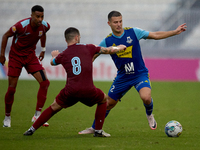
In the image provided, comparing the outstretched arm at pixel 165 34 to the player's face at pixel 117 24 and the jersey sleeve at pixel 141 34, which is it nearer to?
the jersey sleeve at pixel 141 34

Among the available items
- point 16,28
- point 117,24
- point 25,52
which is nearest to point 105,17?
point 25,52

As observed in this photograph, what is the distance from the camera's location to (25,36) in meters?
7.59

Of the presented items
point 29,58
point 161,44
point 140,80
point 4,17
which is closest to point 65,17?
point 4,17

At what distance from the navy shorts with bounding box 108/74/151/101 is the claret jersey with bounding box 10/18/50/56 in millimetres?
2301

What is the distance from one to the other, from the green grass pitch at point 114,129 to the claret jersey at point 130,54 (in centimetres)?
122

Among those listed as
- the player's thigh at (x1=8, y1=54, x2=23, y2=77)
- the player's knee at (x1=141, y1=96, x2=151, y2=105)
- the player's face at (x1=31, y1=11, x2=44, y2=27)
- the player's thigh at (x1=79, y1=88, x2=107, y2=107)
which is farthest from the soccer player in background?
the player's thigh at (x1=8, y1=54, x2=23, y2=77)

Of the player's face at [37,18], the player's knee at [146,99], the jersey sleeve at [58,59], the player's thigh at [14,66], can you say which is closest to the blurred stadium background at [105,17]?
the player's thigh at [14,66]

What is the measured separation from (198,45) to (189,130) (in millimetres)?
17956

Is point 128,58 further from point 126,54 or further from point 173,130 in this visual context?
point 173,130

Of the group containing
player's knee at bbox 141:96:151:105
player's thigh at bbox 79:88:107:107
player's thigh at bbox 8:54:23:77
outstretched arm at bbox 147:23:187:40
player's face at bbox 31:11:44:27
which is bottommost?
player's knee at bbox 141:96:151:105

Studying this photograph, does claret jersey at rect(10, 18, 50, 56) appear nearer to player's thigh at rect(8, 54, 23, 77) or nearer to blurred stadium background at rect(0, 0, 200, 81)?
player's thigh at rect(8, 54, 23, 77)

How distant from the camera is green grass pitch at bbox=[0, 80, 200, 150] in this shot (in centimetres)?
521

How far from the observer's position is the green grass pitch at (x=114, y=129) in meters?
5.21

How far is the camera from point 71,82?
555 centimetres
